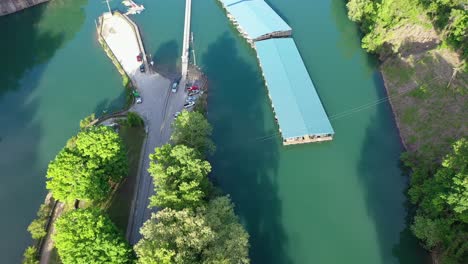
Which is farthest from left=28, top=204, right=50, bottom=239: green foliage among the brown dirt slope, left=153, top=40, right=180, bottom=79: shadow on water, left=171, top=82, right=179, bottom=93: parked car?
the brown dirt slope

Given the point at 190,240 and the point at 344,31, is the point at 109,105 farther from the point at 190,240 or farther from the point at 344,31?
the point at 344,31

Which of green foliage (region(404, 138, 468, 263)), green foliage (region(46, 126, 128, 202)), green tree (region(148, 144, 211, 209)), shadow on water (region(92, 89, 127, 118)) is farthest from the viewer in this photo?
shadow on water (region(92, 89, 127, 118))

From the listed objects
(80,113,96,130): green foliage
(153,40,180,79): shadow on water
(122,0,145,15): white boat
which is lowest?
(80,113,96,130): green foliage

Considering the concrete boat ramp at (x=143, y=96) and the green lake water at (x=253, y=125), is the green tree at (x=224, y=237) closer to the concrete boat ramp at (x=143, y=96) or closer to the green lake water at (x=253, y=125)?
the green lake water at (x=253, y=125)

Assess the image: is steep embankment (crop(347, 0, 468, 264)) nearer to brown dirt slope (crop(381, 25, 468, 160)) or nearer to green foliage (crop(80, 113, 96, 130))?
brown dirt slope (crop(381, 25, 468, 160))


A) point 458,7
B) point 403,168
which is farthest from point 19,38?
point 458,7

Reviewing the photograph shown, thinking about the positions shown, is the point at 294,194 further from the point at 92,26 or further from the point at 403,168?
the point at 92,26

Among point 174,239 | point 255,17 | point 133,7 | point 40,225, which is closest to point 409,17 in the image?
point 255,17

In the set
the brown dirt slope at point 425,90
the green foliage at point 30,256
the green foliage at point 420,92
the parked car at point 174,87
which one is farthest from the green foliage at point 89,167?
the green foliage at point 420,92
